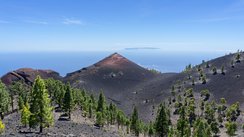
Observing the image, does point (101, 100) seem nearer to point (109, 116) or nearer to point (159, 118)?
point (109, 116)

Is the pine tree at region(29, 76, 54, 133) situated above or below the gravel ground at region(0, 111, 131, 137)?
above

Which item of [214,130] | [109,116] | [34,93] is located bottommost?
[214,130]

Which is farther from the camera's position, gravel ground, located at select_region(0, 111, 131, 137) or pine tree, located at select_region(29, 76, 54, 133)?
pine tree, located at select_region(29, 76, 54, 133)

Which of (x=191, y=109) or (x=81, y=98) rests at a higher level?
(x=81, y=98)

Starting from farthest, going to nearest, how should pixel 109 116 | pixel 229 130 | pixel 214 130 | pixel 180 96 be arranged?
pixel 180 96
pixel 214 130
pixel 229 130
pixel 109 116

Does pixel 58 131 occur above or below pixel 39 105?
below

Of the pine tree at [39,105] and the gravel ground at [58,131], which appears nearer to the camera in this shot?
the gravel ground at [58,131]

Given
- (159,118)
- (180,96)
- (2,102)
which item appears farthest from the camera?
(180,96)

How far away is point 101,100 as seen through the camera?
374ft

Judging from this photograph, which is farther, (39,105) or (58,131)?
(58,131)

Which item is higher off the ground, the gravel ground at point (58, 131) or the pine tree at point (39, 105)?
the pine tree at point (39, 105)

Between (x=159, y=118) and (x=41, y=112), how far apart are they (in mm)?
25015

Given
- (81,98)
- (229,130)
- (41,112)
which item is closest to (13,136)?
(41,112)

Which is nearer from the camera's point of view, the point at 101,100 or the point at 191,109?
the point at 101,100
